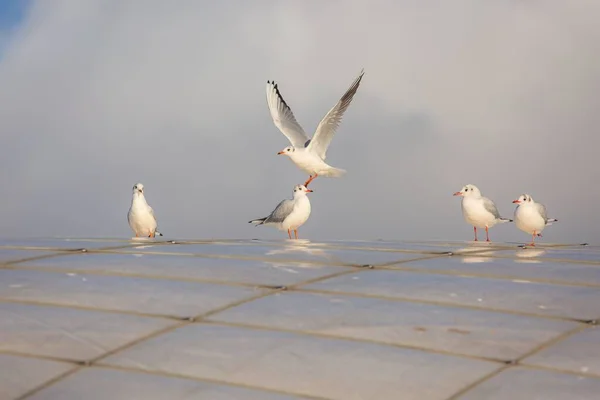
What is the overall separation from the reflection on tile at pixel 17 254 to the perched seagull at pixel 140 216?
32.5 ft

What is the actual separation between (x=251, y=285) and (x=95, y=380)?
15.4 ft

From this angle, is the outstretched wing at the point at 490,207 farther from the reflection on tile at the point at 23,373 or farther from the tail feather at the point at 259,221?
the reflection on tile at the point at 23,373

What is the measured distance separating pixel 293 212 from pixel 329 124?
8.35 meters

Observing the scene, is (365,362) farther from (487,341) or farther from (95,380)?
(95,380)

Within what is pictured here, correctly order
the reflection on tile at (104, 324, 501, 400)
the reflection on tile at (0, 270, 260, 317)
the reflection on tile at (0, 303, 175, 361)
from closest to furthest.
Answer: the reflection on tile at (104, 324, 501, 400) → the reflection on tile at (0, 303, 175, 361) → the reflection on tile at (0, 270, 260, 317)

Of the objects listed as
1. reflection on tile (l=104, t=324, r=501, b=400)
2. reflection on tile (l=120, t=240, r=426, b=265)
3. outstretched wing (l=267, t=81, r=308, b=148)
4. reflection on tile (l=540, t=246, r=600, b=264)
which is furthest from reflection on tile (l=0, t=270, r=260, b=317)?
outstretched wing (l=267, t=81, r=308, b=148)

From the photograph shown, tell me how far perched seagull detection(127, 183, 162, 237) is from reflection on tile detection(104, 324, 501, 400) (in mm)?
17219

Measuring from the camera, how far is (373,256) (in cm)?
1942

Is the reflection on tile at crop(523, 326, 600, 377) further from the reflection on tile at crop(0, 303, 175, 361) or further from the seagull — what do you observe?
the seagull

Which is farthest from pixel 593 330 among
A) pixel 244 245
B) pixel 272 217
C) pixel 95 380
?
pixel 272 217

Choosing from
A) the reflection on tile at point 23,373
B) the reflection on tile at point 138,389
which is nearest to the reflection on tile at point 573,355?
the reflection on tile at point 138,389

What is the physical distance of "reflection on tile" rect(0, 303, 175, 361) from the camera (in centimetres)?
1252

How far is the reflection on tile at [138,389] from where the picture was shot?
1098 cm

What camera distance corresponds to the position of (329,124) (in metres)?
38.0
